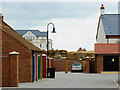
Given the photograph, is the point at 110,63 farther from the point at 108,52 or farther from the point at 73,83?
the point at 73,83

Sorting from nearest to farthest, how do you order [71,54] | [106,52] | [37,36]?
[106,52], [71,54], [37,36]

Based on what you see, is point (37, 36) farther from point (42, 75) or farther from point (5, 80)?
point (5, 80)

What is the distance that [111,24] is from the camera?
54219 mm

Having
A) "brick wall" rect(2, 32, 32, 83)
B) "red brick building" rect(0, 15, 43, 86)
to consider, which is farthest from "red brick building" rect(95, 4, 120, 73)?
"brick wall" rect(2, 32, 32, 83)

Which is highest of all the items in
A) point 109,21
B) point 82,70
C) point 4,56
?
point 109,21

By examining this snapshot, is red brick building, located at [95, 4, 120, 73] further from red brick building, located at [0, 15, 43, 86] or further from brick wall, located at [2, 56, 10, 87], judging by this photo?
brick wall, located at [2, 56, 10, 87]

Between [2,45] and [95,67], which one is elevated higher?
[2,45]

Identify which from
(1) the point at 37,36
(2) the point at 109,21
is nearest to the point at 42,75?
(2) the point at 109,21

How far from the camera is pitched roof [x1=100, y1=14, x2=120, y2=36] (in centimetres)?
5205

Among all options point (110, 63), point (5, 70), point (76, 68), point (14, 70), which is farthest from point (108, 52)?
point (14, 70)

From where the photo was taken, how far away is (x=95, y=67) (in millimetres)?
42562

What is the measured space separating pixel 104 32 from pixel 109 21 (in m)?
3.61

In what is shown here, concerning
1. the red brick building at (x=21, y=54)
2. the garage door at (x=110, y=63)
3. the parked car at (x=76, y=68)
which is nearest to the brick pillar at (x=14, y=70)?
the red brick building at (x=21, y=54)

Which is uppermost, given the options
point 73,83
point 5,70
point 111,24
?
point 111,24
